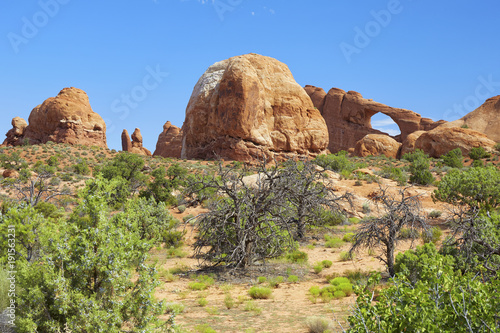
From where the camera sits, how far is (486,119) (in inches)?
2028

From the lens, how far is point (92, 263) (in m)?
4.56

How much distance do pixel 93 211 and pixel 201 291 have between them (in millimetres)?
5260

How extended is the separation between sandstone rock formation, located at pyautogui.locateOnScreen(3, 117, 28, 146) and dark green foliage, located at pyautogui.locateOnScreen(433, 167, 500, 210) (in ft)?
198

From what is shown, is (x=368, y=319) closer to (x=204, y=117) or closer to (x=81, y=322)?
(x=81, y=322)

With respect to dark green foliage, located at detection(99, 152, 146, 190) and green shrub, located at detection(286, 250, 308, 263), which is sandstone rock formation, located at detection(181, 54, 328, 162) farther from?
green shrub, located at detection(286, 250, 308, 263)

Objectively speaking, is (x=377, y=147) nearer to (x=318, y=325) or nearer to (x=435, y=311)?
(x=318, y=325)

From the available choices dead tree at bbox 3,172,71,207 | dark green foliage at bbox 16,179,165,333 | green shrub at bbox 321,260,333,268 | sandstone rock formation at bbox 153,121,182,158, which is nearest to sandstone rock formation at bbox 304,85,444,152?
A: sandstone rock formation at bbox 153,121,182,158

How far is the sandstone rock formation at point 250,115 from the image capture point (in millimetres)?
34875

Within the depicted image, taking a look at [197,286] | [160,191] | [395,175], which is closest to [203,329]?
[197,286]

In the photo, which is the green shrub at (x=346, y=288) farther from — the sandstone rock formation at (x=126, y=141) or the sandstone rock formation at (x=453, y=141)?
the sandstone rock formation at (x=126, y=141)

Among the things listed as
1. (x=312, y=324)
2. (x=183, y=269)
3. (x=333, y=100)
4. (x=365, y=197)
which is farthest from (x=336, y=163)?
(x=333, y=100)

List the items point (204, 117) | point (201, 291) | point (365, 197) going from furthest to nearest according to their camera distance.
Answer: point (204, 117) → point (365, 197) → point (201, 291)

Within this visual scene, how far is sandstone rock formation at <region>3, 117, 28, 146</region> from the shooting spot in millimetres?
57194

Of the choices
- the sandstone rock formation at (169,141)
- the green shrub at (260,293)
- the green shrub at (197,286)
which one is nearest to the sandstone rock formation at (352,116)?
the sandstone rock formation at (169,141)
